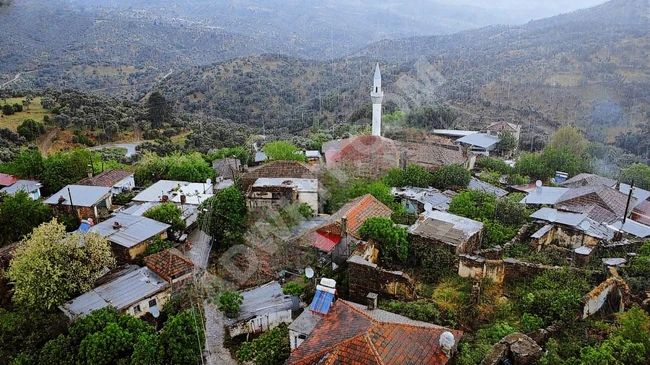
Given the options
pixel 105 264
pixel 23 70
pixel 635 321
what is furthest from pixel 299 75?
pixel 635 321

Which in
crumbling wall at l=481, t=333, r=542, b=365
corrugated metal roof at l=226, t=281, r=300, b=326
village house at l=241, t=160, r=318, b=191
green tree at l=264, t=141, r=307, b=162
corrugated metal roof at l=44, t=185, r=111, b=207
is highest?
crumbling wall at l=481, t=333, r=542, b=365

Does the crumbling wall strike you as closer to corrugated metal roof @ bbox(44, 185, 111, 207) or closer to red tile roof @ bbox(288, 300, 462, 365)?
red tile roof @ bbox(288, 300, 462, 365)

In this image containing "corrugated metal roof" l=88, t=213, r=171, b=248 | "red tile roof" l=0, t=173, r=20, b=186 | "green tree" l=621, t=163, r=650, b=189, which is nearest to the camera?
"corrugated metal roof" l=88, t=213, r=171, b=248

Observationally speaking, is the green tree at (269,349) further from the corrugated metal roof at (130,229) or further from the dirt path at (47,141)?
the dirt path at (47,141)

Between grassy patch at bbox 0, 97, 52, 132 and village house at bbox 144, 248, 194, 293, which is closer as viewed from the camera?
village house at bbox 144, 248, 194, 293

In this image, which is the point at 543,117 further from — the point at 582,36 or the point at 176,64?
the point at 176,64

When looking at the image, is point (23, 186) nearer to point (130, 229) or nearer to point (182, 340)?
point (130, 229)

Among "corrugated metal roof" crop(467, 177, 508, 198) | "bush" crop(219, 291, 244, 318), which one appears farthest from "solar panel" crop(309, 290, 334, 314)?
"corrugated metal roof" crop(467, 177, 508, 198)

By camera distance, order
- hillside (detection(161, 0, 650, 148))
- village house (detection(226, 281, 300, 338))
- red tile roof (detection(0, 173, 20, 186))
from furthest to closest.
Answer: hillside (detection(161, 0, 650, 148)) → red tile roof (detection(0, 173, 20, 186)) → village house (detection(226, 281, 300, 338))

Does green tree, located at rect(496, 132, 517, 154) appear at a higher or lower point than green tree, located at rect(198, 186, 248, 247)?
lower
